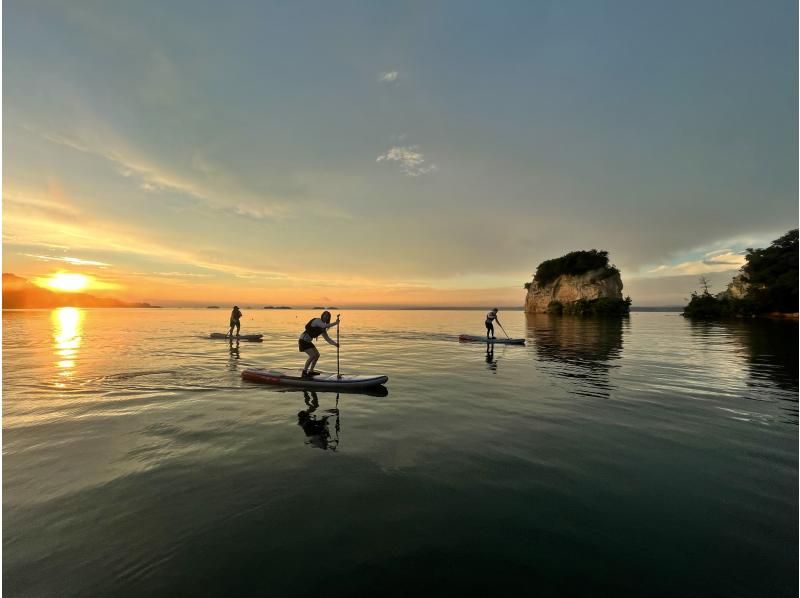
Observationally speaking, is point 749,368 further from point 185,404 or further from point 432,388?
point 185,404

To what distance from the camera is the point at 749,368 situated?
2034 centimetres

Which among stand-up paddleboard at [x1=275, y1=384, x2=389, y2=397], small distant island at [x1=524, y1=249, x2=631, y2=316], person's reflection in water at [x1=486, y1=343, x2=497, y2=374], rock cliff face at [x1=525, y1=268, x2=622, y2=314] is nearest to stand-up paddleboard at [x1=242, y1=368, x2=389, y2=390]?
stand-up paddleboard at [x1=275, y1=384, x2=389, y2=397]

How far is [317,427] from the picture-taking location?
1076 centimetres

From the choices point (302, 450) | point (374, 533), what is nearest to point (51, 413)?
point (302, 450)

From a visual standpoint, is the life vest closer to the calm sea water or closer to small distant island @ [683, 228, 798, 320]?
the calm sea water

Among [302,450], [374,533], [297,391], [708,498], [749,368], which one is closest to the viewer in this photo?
[374,533]

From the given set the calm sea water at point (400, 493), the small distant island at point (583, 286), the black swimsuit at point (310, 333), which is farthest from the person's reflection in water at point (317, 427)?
the small distant island at point (583, 286)

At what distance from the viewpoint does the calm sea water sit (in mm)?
4762

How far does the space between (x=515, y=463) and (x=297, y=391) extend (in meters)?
10.4

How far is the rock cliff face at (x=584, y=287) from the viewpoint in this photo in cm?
11125

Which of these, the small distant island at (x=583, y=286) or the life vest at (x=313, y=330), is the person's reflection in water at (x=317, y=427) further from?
the small distant island at (x=583, y=286)

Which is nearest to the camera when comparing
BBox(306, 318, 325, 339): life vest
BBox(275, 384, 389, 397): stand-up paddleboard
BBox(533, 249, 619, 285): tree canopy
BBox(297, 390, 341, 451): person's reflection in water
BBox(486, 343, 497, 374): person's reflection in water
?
BBox(297, 390, 341, 451): person's reflection in water

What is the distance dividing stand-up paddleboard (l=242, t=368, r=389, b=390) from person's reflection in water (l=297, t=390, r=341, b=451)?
5.47 ft

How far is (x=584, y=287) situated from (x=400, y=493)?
4818 inches
